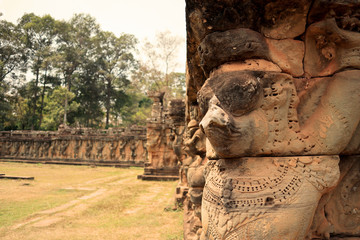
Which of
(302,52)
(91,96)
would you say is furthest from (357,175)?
(91,96)

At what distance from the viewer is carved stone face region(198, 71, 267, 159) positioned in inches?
60.6

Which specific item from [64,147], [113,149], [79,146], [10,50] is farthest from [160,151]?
[10,50]

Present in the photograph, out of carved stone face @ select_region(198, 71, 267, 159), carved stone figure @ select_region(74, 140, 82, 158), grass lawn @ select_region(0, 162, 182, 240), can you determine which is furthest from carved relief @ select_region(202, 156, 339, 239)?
carved stone figure @ select_region(74, 140, 82, 158)

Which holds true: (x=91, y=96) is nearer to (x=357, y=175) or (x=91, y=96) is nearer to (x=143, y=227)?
(x=143, y=227)

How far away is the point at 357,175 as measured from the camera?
1833 millimetres

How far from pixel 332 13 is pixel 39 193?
309 inches

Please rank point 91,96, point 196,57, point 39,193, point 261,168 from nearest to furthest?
point 261,168 < point 196,57 < point 39,193 < point 91,96

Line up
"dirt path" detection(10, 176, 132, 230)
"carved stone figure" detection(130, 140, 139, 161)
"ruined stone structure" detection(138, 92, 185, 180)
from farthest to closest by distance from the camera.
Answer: "carved stone figure" detection(130, 140, 139, 161) < "ruined stone structure" detection(138, 92, 185, 180) < "dirt path" detection(10, 176, 132, 230)

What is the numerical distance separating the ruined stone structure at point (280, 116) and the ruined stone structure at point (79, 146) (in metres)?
15.4

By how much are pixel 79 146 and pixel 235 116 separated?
18976 mm

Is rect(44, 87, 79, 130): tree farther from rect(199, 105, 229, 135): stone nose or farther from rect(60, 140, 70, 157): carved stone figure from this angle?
rect(199, 105, 229, 135): stone nose

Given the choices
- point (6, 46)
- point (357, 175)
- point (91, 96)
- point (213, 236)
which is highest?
point (6, 46)

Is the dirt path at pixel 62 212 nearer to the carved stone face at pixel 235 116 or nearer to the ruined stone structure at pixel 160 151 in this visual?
the ruined stone structure at pixel 160 151

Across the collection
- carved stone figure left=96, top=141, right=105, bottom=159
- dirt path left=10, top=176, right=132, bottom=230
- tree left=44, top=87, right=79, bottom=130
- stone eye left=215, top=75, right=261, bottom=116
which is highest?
tree left=44, top=87, right=79, bottom=130
